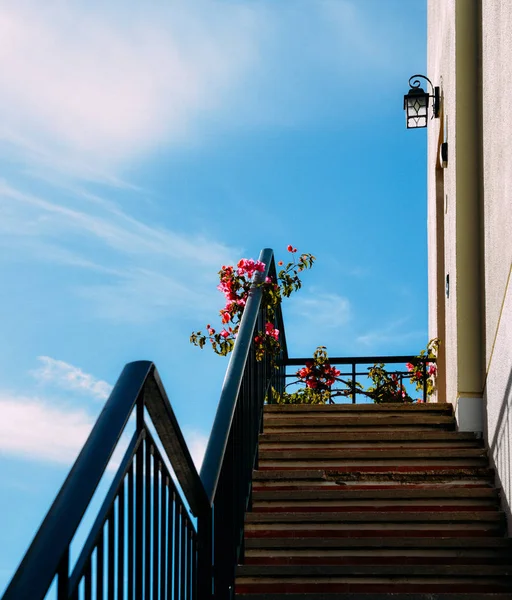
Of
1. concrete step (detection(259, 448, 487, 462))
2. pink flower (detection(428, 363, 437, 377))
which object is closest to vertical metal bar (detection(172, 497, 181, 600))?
concrete step (detection(259, 448, 487, 462))

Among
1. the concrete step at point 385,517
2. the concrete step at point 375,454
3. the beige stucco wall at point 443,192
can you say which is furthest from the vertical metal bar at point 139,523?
the beige stucco wall at point 443,192

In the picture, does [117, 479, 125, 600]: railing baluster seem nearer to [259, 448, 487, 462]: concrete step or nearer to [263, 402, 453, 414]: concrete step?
[259, 448, 487, 462]: concrete step

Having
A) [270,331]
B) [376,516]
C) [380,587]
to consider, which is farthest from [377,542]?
[270,331]

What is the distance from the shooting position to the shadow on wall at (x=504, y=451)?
178 inches

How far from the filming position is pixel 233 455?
3.84 metres

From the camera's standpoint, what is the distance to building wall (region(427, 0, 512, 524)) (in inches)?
185

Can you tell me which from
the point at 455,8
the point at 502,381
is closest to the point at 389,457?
the point at 502,381

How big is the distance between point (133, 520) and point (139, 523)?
0.06 meters

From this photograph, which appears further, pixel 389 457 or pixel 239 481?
pixel 389 457

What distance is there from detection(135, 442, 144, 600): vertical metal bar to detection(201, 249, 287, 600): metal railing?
0.87 meters

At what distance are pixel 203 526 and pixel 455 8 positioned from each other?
4.65 metres

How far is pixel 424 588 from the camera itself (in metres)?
4.14

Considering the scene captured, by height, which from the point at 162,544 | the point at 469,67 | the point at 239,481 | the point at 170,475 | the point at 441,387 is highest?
the point at 469,67

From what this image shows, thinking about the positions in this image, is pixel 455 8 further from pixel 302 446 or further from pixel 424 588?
pixel 424 588
